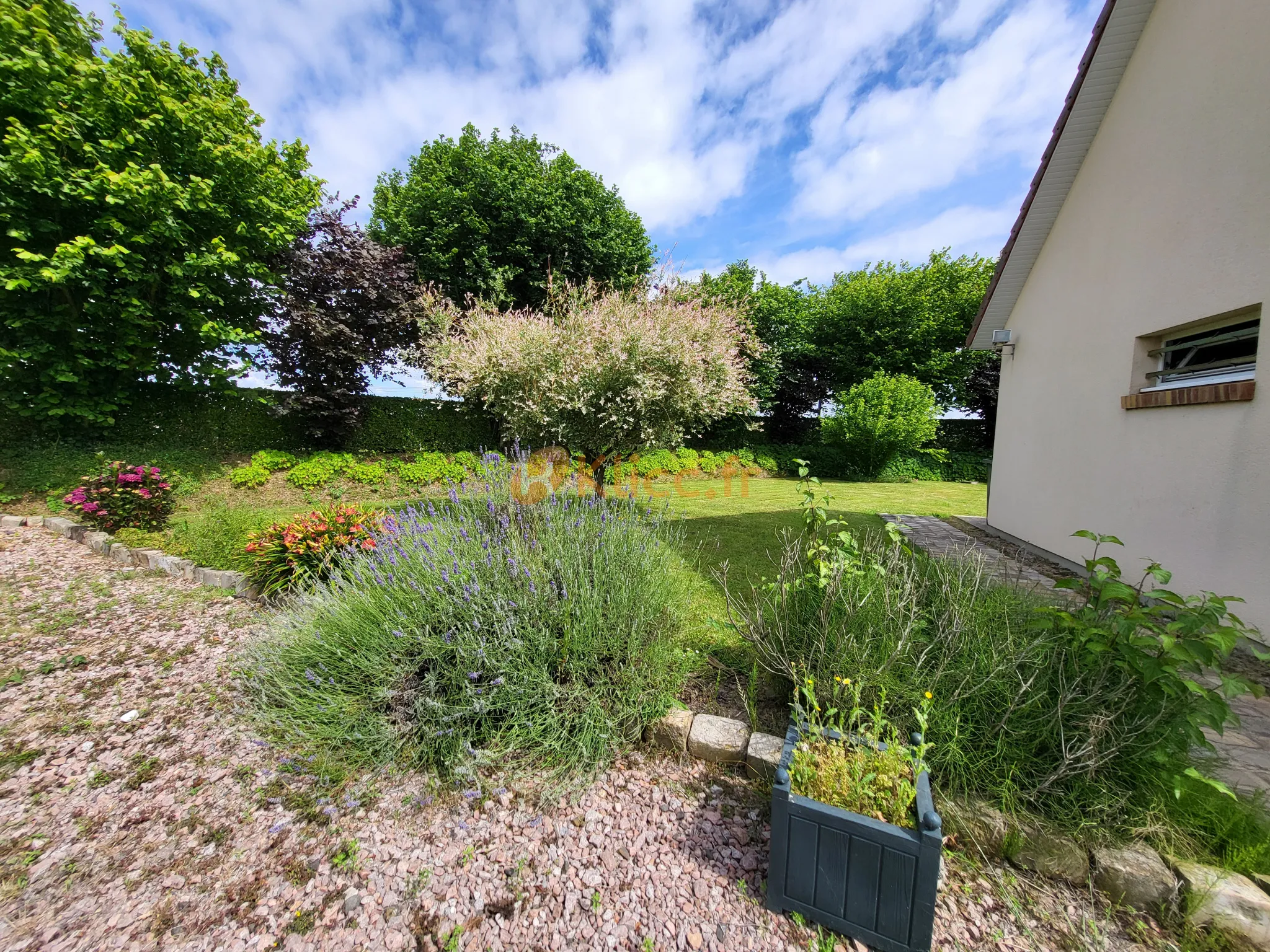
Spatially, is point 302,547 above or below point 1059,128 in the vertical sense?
below

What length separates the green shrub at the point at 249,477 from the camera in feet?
27.6

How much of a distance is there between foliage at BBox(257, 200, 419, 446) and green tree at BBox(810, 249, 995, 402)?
15325 millimetres

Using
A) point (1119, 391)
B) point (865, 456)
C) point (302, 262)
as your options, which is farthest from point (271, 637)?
point (865, 456)

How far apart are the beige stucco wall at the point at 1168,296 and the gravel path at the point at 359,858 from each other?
3.74 metres

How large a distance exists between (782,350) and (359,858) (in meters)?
17.7

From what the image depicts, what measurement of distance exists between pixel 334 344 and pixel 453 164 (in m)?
6.92

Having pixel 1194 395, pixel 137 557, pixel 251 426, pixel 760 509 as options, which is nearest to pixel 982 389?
pixel 760 509

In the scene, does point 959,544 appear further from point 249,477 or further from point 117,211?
point 117,211

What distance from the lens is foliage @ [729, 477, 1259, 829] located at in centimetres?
163

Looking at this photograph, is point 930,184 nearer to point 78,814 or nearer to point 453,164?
point 78,814

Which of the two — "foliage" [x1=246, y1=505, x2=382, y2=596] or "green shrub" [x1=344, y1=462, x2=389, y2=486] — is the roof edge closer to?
"foliage" [x1=246, y1=505, x2=382, y2=596]

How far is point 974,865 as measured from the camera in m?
1.64

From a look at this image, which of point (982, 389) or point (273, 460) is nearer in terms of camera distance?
Result: point (273, 460)

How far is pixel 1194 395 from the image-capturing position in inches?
141
